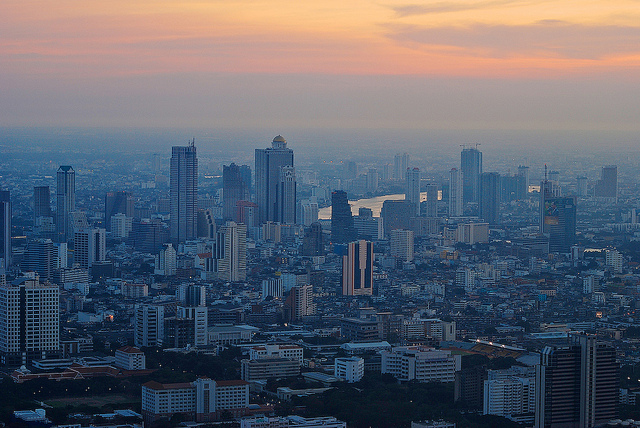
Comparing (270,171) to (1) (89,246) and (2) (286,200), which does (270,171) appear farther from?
(1) (89,246)

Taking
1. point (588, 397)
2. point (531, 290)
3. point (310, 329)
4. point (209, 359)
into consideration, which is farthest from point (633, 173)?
point (588, 397)

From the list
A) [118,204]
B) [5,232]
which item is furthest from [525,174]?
[5,232]

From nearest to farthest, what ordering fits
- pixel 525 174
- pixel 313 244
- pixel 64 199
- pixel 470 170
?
pixel 313 244
pixel 64 199
pixel 525 174
pixel 470 170

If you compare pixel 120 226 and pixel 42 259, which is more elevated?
pixel 120 226

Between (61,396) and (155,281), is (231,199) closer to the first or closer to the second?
(155,281)

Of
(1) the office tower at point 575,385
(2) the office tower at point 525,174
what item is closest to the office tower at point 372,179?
(2) the office tower at point 525,174
